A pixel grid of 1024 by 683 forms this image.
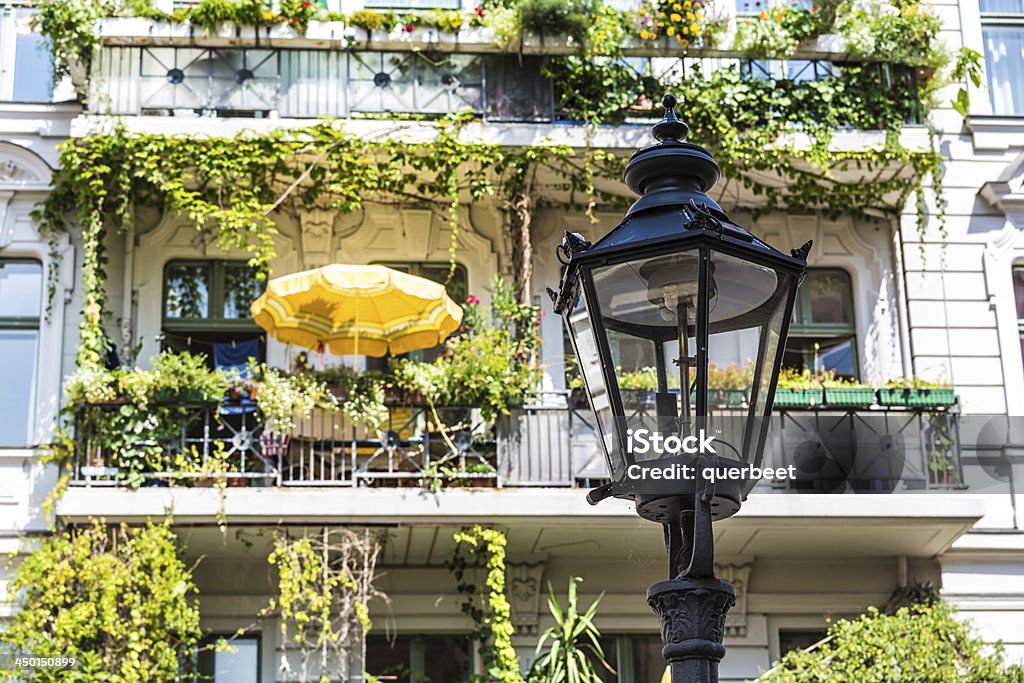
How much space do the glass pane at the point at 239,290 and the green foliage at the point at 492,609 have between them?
3.00 meters

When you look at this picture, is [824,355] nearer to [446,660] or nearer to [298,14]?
[446,660]

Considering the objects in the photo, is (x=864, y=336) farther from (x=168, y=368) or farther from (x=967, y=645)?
(x=168, y=368)

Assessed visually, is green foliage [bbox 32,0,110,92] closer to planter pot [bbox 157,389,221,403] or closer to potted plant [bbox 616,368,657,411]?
planter pot [bbox 157,389,221,403]

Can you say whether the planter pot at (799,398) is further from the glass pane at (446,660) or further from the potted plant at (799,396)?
the glass pane at (446,660)

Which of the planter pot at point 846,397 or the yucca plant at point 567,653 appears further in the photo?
the planter pot at point 846,397

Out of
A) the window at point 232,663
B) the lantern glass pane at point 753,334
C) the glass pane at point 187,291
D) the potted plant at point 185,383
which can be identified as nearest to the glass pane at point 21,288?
the glass pane at point 187,291

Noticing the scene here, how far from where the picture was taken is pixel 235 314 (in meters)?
13.5

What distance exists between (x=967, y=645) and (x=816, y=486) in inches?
66.7

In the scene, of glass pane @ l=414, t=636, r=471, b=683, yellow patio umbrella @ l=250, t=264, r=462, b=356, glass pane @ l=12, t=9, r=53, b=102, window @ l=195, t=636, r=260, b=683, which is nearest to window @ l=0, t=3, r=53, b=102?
glass pane @ l=12, t=9, r=53, b=102

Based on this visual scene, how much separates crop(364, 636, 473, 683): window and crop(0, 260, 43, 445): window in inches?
138

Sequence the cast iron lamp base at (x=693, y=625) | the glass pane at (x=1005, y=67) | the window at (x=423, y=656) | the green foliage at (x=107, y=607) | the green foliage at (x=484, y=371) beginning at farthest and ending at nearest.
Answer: the glass pane at (x=1005, y=67) → the window at (x=423, y=656) → the green foliage at (x=484, y=371) → the green foliage at (x=107, y=607) → the cast iron lamp base at (x=693, y=625)

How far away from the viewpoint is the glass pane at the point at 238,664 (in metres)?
12.4

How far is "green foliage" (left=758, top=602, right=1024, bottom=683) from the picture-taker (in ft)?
37.7

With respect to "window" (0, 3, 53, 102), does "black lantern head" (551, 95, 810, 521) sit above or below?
below
